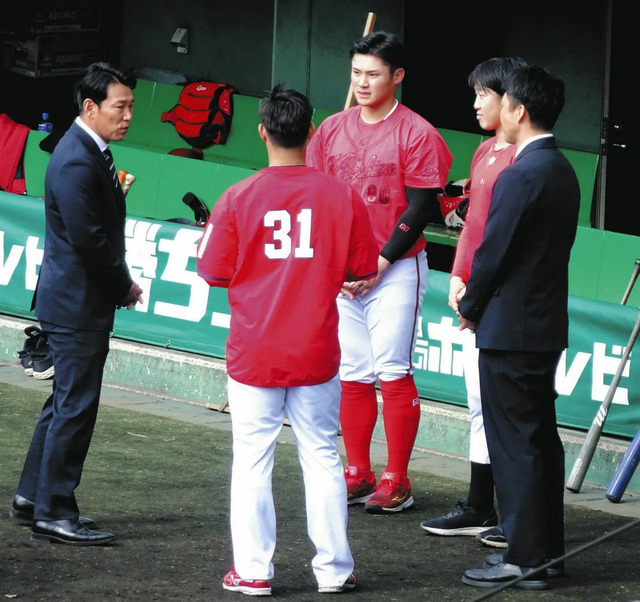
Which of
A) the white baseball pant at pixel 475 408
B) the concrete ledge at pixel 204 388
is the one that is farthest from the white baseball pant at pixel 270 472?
the concrete ledge at pixel 204 388

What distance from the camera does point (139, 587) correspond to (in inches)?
191

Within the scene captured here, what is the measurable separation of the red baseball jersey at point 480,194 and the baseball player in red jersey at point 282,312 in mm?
940

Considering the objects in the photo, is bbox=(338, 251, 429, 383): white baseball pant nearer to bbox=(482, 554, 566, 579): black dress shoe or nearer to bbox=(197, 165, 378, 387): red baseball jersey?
bbox=(482, 554, 566, 579): black dress shoe

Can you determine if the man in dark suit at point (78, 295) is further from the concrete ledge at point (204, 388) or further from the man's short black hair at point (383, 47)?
the concrete ledge at point (204, 388)

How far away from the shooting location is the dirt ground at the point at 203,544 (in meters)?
4.89

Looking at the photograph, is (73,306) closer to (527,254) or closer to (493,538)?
(527,254)

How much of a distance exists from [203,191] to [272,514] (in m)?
5.31

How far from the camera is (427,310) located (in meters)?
7.28

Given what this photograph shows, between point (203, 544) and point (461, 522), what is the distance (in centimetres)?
109

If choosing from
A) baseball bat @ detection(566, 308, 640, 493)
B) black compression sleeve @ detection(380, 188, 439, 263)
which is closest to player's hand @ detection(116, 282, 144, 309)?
black compression sleeve @ detection(380, 188, 439, 263)

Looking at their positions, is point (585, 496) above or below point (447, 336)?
below

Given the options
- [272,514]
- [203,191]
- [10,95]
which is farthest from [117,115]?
[10,95]

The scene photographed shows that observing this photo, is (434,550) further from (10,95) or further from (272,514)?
Result: (10,95)

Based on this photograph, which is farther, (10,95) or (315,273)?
(10,95)
